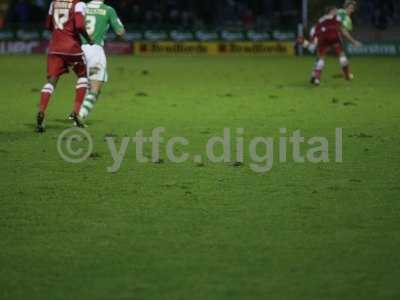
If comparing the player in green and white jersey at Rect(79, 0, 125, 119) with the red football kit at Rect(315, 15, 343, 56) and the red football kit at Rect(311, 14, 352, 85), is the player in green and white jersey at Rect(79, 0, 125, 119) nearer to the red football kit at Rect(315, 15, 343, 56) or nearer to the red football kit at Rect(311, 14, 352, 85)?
the red football kit at Rect(311, 14, 352, 85)

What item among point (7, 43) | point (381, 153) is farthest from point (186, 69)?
point (381, 153)

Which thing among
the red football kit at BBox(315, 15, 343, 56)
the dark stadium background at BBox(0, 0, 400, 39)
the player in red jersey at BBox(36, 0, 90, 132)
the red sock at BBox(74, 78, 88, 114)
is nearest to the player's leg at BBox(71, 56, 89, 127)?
the red sock at BBox(74, 78, 88, 114)

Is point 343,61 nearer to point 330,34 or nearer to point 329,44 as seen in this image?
point 329,44

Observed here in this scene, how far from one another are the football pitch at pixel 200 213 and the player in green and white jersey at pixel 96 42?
22.1 inches

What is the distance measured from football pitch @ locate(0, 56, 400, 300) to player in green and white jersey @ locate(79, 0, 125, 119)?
560 millimetres

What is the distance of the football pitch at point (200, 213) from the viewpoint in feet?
22.9

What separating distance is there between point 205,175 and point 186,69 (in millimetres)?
18965

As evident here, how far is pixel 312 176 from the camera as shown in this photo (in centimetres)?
1130

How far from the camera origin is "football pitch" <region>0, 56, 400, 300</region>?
6.97m

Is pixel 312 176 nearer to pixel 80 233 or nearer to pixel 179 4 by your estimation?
pixel 80 233

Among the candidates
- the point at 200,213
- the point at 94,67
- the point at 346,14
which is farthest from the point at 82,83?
the point at 346,14

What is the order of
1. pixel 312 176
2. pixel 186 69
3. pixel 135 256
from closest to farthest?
pixel 135 256, pixel 312 176, pixel 186 69

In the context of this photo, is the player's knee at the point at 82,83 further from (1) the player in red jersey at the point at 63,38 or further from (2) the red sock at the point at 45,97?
(2) the red sock at the point at 45,97

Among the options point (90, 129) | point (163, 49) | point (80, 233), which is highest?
point (80, 233)
